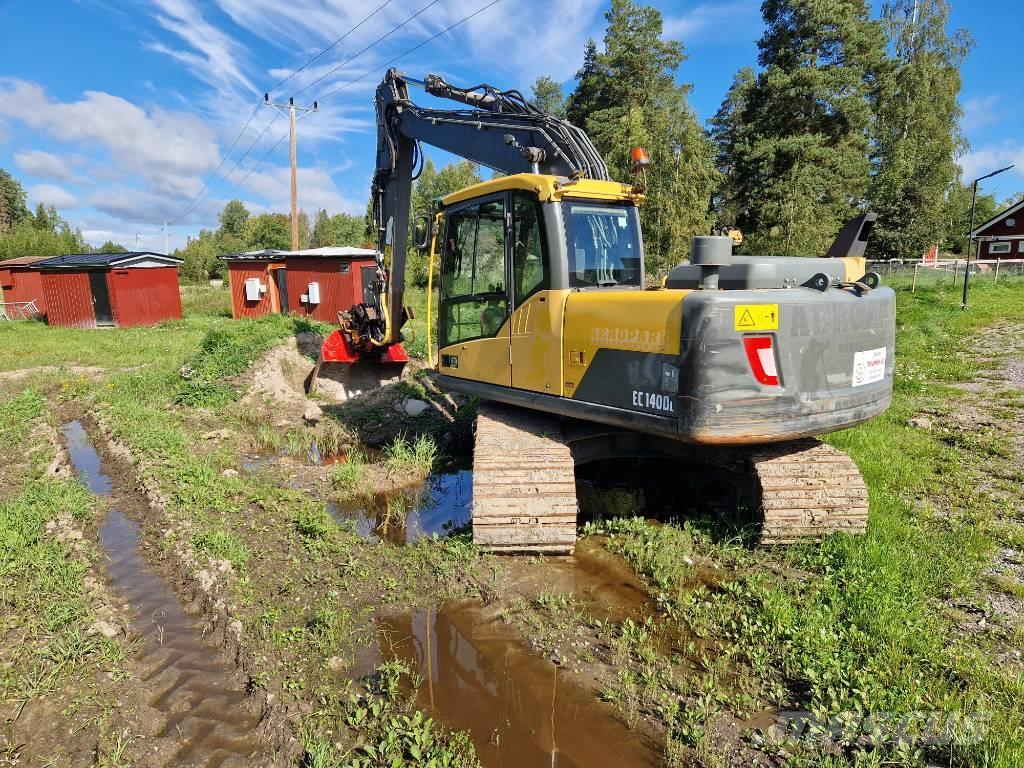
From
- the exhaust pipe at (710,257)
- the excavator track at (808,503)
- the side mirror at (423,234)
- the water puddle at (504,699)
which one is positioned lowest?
the water puddle at (504,699)

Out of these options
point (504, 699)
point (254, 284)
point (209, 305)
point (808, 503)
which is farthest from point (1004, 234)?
point (504, 699)

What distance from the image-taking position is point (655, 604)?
4348mm

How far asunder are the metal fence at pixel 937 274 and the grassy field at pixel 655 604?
52.7ft

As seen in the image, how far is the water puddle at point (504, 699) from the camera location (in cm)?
305

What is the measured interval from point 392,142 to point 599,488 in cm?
560

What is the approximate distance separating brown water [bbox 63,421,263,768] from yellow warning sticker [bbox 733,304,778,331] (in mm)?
3633

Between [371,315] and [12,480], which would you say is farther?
[371,315]

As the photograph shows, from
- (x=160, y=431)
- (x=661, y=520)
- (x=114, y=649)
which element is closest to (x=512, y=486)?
(x=661, y=520)

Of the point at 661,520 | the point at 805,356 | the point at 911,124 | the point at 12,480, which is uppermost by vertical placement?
the point at 911,124

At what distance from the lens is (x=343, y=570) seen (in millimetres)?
4758

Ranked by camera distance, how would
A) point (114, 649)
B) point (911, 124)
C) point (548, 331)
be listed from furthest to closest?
point (911, 124) → point (548, 331) → point (114, 649)

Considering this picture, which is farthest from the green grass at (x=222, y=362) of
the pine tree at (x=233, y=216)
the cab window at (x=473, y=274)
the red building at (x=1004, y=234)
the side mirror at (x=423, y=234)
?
the pine tree at (x=233, y=216)

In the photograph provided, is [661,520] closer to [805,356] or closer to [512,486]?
[512,486]

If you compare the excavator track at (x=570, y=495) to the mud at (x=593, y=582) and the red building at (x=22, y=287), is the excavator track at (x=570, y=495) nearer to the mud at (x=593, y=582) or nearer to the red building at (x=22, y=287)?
the mud at (x=593, y=582)
